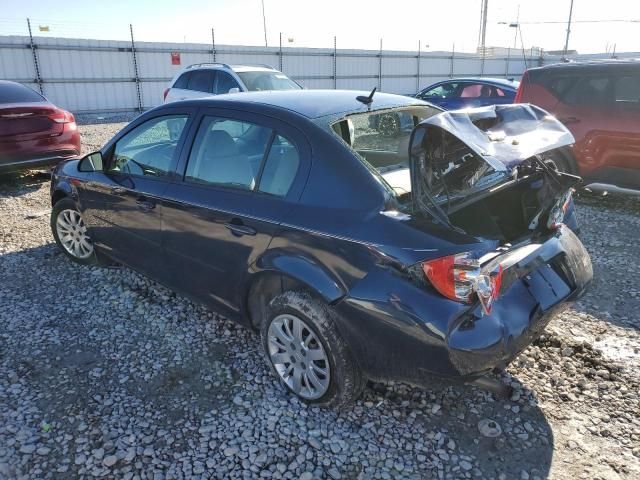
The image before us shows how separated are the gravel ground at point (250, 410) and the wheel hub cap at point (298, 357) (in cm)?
12

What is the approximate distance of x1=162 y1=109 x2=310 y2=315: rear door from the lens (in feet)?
8.93

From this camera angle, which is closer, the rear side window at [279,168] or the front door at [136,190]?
the rear side window at [279,168]

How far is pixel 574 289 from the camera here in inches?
106

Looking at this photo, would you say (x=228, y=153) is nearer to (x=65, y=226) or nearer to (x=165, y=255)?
(x=165, y=255)

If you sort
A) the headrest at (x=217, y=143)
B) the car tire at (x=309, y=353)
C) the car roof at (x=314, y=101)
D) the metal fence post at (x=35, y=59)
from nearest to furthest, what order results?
the car tire at (x=309, y=353) → the car roof at (x=314, y=101) → the headrest at (x=217, y=143) → the metal fence post at (x=35, y=59)

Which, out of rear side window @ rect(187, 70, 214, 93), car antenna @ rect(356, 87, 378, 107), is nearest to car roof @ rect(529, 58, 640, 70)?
car antenna @ rect(356, 87, 378, 107)

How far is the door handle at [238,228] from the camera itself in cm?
277

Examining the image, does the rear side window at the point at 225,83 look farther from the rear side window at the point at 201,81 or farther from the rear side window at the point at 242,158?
the rear side window at the point at 242,158

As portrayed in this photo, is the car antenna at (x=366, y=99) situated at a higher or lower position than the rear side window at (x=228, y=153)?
higher

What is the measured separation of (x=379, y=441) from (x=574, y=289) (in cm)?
134

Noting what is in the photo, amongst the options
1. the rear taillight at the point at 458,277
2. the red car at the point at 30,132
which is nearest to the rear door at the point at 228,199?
the rear taillight at the point at 458,277

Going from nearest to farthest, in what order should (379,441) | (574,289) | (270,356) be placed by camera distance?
(379,441) < (574,289) < (270,356)

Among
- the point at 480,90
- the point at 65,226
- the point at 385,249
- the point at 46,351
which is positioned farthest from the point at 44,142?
the point at 480,90

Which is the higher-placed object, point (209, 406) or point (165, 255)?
point (165, 255)
